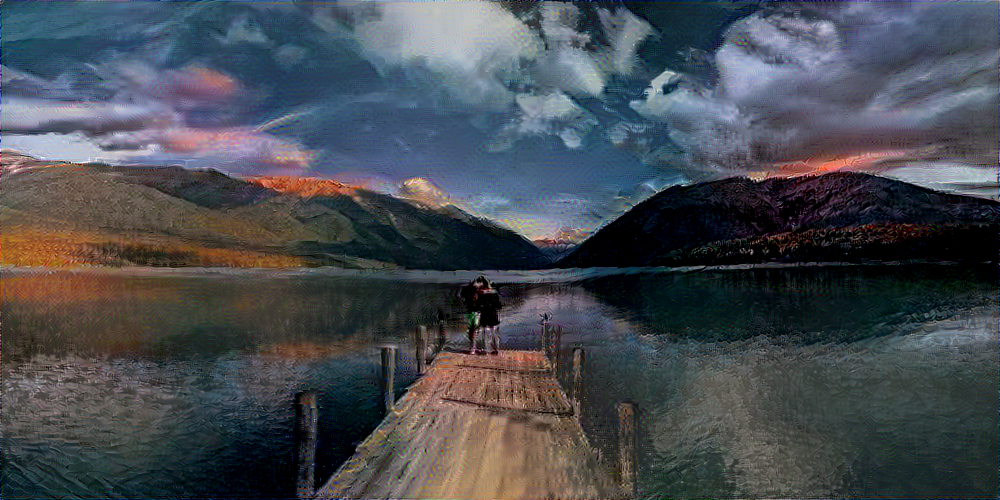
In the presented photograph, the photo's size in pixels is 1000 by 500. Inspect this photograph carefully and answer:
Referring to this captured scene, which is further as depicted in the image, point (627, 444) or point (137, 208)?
point (137, 208)

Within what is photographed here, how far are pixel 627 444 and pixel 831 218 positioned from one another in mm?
8539

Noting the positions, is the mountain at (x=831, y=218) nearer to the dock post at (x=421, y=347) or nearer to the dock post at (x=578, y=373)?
the dock post at (x=578, y=373)

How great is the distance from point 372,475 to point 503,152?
4.05m

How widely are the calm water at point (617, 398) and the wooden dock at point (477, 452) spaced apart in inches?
101

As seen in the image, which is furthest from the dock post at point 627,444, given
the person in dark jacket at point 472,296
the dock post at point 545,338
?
the dock post at point 545,338

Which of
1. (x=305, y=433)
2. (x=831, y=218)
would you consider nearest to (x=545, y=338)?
(x=305, y=433)

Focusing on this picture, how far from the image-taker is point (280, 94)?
18.5 ft

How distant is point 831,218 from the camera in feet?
31.6

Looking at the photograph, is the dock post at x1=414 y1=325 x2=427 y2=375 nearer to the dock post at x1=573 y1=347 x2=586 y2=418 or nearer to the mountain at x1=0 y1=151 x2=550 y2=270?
the mountain at x1=0 y1=151 x2=550 y2=270

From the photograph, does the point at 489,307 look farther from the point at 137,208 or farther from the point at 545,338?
the point at 137,208

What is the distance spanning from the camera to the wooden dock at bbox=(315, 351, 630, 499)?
2.69 metres

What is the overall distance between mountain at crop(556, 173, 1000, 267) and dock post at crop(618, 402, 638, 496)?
3300 millimetres

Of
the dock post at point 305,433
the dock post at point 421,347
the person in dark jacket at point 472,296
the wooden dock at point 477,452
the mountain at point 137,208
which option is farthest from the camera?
the dock post at point 421,347

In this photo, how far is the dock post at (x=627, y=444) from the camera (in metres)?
3.95
